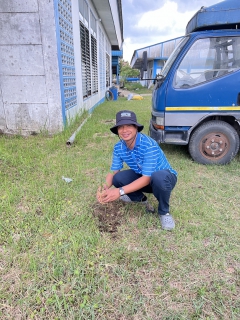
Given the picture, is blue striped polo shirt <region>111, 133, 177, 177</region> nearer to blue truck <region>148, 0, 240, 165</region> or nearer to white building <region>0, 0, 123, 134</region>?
blue truck <region>148, 0, 240, 165</region>

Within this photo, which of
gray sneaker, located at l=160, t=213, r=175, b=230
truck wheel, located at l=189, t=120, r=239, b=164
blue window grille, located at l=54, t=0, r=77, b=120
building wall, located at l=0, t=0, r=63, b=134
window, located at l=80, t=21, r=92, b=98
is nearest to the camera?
gray sneaker, located at l=160, t=213, r=175, b=230

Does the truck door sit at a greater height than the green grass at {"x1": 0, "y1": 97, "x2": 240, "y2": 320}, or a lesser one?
greater

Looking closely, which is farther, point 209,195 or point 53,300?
point 209,195

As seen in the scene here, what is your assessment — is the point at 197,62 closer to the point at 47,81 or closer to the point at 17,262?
the point at 47,81

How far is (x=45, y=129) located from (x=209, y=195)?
3.77 m

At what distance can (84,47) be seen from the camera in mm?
7207

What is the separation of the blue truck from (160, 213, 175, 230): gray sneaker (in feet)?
5.43

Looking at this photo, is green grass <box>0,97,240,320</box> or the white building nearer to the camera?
green grass <box>0,97,240,320</box>

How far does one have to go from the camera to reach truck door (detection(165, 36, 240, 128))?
307 cm

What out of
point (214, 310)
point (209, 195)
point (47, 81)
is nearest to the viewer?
point (214, 310)

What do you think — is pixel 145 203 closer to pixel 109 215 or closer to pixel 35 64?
pixel 109 215

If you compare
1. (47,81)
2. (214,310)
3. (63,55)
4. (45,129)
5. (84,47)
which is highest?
(84,47)

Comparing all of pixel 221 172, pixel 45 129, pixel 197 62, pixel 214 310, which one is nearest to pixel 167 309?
pixel 214 310

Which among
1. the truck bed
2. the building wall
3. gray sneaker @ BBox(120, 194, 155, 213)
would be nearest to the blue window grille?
the building wall
